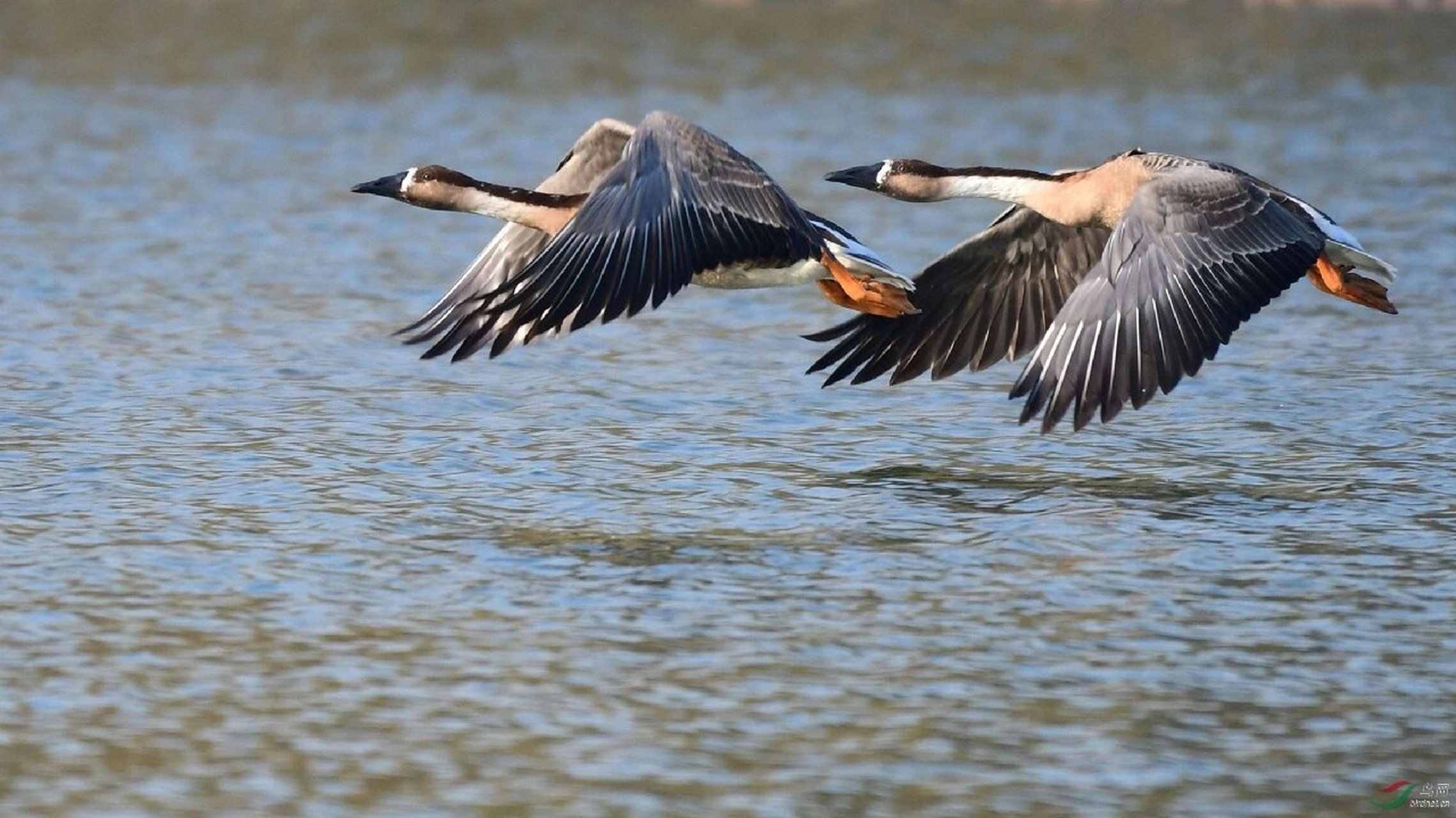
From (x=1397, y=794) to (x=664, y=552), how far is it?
344cm

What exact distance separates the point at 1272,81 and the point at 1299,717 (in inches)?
972

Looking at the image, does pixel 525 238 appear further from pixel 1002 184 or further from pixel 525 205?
pixel 1002 184

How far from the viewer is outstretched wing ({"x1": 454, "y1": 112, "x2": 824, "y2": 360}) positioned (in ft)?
29.9

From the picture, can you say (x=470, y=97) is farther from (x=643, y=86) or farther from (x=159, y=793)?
(x=159, y=793)

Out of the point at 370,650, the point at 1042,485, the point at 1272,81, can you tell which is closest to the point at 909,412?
the point at 1042,485

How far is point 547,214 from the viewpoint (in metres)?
10.4

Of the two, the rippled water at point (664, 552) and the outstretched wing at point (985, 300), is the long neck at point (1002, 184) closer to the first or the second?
the outstretched wing at point (985, 300)

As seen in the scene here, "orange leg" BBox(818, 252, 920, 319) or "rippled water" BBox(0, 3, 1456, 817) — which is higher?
"orange leg" BBox(818, 252, 920, 319)

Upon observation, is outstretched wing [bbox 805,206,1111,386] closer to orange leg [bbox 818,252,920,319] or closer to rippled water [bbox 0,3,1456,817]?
rippled water [bbox 0,3,1456,817]

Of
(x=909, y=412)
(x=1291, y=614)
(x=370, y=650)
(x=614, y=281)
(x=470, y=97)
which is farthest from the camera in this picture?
(x=470, y=97)

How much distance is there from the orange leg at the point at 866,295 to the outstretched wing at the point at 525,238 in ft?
4.58

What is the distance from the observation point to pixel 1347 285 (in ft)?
34.9

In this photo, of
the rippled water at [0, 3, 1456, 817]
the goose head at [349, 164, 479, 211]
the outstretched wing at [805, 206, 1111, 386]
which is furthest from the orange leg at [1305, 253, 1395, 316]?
the goose head at [349, 164, 479, 211]

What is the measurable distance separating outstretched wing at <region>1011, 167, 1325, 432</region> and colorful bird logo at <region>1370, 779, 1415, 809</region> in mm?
2617
